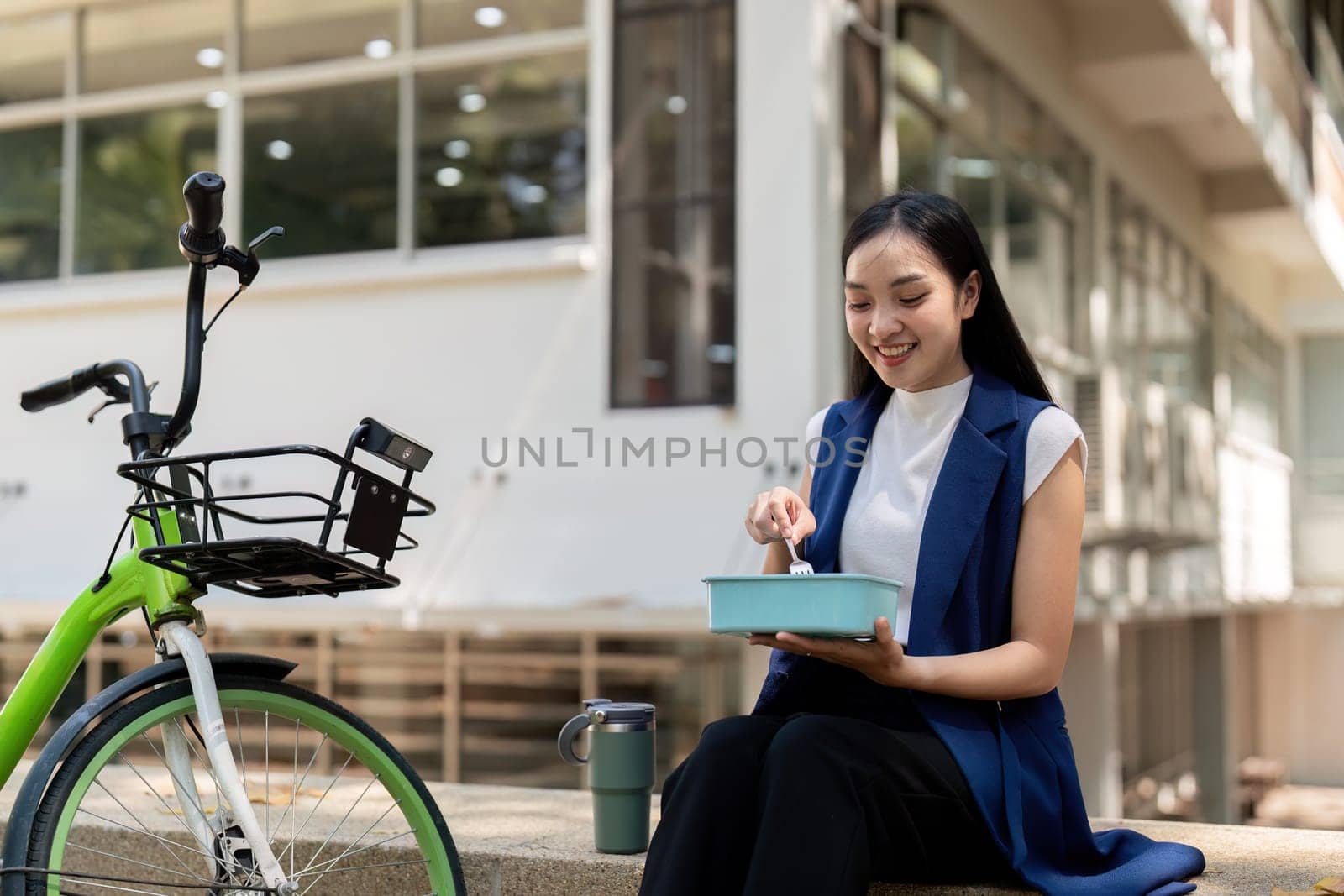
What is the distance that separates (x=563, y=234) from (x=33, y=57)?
398 cm

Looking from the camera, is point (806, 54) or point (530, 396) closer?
point (806, 54)

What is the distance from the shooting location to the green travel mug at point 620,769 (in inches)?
107

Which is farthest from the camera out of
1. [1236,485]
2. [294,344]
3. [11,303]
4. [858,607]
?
[1236,485]

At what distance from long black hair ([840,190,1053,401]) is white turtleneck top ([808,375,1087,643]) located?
63 millimetres

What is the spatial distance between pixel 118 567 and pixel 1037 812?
1.43 m

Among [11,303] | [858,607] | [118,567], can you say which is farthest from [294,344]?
[858,607]

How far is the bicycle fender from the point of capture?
6.36 feet

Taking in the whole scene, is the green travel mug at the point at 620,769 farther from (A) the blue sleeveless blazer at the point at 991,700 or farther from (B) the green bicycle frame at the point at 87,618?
(B) the green bicycle frame at the point at 87,618

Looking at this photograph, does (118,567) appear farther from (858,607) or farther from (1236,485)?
(1236,485)

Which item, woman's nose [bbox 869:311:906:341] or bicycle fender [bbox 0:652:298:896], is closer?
bicycle fender [bbox 0:652:298:896]

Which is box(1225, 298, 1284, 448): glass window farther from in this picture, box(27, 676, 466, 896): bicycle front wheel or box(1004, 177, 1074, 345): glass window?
box(27, 676, 466, 896): bicycle front wheel

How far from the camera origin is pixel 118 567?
2.25 metres

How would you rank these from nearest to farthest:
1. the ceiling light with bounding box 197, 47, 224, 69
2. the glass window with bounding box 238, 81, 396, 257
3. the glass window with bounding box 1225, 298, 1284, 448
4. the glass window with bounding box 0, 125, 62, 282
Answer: the glass window with bounding box 238, 81, 396, 257 < the ceiling light with bounding box 197, 47, 224, 69 < the glass window with bounding box 0, 125, 62, 282 < the glass window with bounding box 1225, 298, 1284, 448

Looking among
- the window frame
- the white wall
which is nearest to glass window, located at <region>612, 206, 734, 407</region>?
the white wall
